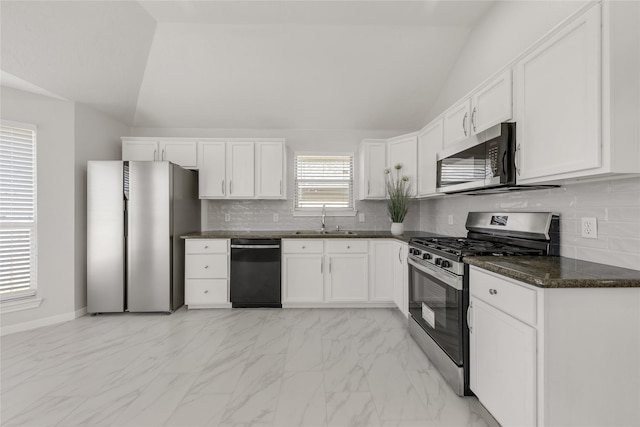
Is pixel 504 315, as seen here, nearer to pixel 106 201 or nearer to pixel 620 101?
pixel 620 101

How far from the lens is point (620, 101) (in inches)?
53.3

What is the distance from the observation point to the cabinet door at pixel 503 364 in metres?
1.40

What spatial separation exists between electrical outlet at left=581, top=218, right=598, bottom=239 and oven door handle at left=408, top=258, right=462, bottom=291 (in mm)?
756

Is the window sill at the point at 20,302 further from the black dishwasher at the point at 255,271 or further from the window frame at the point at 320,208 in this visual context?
the window frame at the point at 320,208

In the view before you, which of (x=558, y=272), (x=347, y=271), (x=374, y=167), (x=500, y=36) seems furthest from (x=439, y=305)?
(x=500, y=36)

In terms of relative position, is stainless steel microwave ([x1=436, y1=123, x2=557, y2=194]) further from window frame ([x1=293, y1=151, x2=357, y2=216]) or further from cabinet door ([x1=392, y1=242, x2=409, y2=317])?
window frame ([x1=293, y1=151, x2=357, y2=216])

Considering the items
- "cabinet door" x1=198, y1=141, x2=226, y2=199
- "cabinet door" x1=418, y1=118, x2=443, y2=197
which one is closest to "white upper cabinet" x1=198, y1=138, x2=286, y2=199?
"cabinet door" x1=198, y1=141, x2=226, y2=199

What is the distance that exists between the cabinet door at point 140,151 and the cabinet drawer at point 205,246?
130cm

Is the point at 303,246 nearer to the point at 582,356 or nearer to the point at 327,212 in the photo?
the point at 327,212

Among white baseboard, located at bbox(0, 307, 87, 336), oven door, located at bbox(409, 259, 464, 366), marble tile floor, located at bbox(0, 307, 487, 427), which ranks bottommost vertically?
marble tile floor, located at bbox(0, 307, 487, 427)

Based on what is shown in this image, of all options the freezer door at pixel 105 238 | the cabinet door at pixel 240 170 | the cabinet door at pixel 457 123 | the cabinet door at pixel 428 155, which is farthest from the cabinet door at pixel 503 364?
the freezer door at pixel 105 238

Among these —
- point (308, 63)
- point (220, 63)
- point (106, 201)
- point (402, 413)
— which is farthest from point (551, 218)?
point (106, 201)

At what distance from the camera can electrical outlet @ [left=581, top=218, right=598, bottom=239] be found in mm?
1768

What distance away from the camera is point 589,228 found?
1802 millimetres
